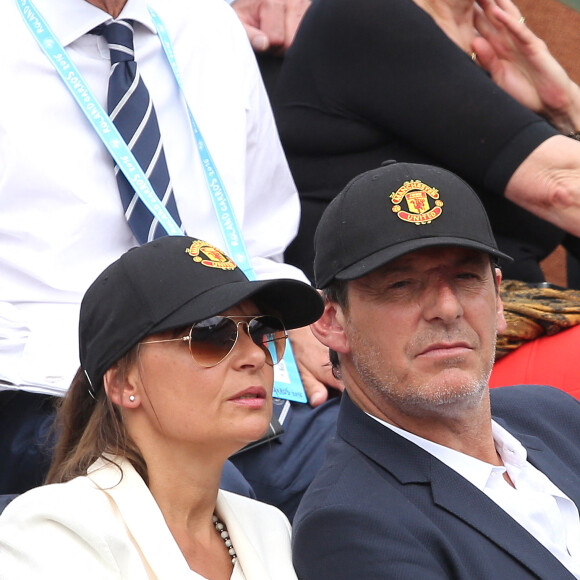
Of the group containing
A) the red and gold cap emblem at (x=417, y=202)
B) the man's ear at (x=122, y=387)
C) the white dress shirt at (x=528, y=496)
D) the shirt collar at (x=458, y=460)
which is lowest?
the white dress shirt at (x=528, y=496)

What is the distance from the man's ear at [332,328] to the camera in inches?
88.1

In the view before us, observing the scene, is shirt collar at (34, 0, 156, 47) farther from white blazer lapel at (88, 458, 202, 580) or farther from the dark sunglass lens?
white blazer lapel at (88, 458, 202, 580)

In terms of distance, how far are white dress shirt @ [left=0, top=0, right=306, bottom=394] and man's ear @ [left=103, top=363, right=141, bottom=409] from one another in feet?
1.49

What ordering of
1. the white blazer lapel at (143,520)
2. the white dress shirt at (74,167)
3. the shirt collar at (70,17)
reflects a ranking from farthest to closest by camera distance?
the shirt collar at (70,17) → the white dress shirt at (74,167) → the white blazer lapel at (143,520)

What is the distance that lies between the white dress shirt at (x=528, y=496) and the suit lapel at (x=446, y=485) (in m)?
0.03

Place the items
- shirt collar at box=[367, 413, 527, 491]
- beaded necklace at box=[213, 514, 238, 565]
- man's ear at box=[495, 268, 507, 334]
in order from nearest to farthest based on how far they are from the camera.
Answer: beaded necklace at box=[213, 514, 238, 565]
shirt collar at box=[367, 413, 527, 491]
man's ear at box=[495, 268, 507, 334]

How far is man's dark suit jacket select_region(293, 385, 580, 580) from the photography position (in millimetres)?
1913

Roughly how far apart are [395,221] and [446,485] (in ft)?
1.65

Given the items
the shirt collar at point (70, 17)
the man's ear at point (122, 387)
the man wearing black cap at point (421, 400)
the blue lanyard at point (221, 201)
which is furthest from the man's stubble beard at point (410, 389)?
the shirt collar at point (70, 17)

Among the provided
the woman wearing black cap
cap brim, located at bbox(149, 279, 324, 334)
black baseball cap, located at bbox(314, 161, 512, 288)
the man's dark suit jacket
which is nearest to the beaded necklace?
the woman wearing black cap

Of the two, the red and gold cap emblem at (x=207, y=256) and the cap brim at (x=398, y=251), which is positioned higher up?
the red and gold cap emblem at (x=207, y=256)

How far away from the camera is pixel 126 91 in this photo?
2732 millimetres

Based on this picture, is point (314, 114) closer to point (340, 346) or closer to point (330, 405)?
point (330, 405)

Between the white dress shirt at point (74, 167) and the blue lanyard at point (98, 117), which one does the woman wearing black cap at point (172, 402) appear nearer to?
the white dress shirt at point (74, 167)
